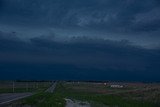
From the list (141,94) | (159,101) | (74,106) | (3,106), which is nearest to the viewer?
(3,106)

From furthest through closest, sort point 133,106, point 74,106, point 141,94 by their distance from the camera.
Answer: point 141,94 → point 74,106 → point 133,106

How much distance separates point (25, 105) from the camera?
140 ft

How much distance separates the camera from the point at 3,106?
131 feet

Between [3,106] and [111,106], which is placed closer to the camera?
[3,106]

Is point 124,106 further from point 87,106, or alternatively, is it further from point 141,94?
point 141,94

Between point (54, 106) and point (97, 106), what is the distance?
1042cm

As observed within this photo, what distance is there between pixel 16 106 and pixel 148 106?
1864 centimetres

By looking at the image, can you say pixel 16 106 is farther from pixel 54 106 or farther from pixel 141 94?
pixel 141 94

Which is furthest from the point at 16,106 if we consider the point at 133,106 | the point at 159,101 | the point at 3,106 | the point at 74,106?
the point at 159,101

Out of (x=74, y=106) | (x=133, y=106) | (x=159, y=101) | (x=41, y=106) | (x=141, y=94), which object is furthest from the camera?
(x=141, y=94)

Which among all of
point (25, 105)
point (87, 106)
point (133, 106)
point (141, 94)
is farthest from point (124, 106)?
point (141, 94)

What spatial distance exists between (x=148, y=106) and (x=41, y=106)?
1541 centimetres

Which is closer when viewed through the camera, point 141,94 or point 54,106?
point 54,106

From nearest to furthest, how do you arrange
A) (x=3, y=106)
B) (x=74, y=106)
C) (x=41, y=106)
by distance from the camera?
1. (x=3, y=106)
2. (x=41, y=106)
3. (x=74, y=106)
